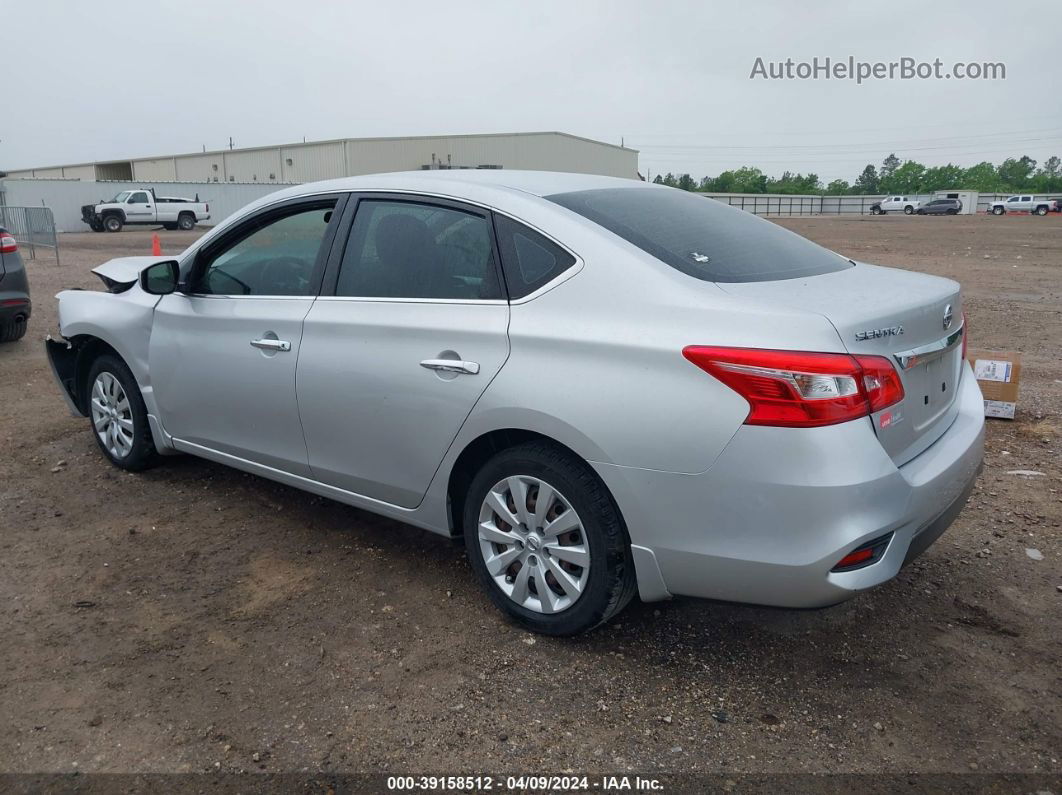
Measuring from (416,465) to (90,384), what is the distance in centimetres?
281

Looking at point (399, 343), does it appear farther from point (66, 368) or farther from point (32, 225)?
point (32, 225)

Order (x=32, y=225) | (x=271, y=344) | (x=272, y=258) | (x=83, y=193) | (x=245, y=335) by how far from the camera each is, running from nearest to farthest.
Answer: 1. (x=271, y=344)
2. (x=245, y=335)
3. (x=272, y=258)
4. (x=32, y=225)
5. (x=83, y=193)

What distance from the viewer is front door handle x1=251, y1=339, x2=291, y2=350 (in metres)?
3.83

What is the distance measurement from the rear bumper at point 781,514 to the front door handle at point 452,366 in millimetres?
619

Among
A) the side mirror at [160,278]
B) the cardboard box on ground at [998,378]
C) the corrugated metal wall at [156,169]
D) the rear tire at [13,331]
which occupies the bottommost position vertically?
the cardboard box on ground at [998,378]

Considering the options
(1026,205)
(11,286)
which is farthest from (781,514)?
(1026,205)

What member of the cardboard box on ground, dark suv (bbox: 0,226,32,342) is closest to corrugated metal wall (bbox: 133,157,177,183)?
dark suv (bbox: 0,226,32,342)

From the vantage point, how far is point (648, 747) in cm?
265

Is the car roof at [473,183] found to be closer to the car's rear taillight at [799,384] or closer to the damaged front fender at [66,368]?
the car's rear taillight at [799,384]

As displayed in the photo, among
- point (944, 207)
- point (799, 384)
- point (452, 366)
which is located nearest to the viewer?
point (799, 384)

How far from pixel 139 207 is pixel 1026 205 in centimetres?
5872

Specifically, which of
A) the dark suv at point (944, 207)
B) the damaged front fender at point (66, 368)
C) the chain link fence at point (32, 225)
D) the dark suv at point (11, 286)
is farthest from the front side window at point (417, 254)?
the dark suv at point (944, 207)

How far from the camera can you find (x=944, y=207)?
65.7 m

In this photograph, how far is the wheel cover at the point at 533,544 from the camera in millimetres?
3035
